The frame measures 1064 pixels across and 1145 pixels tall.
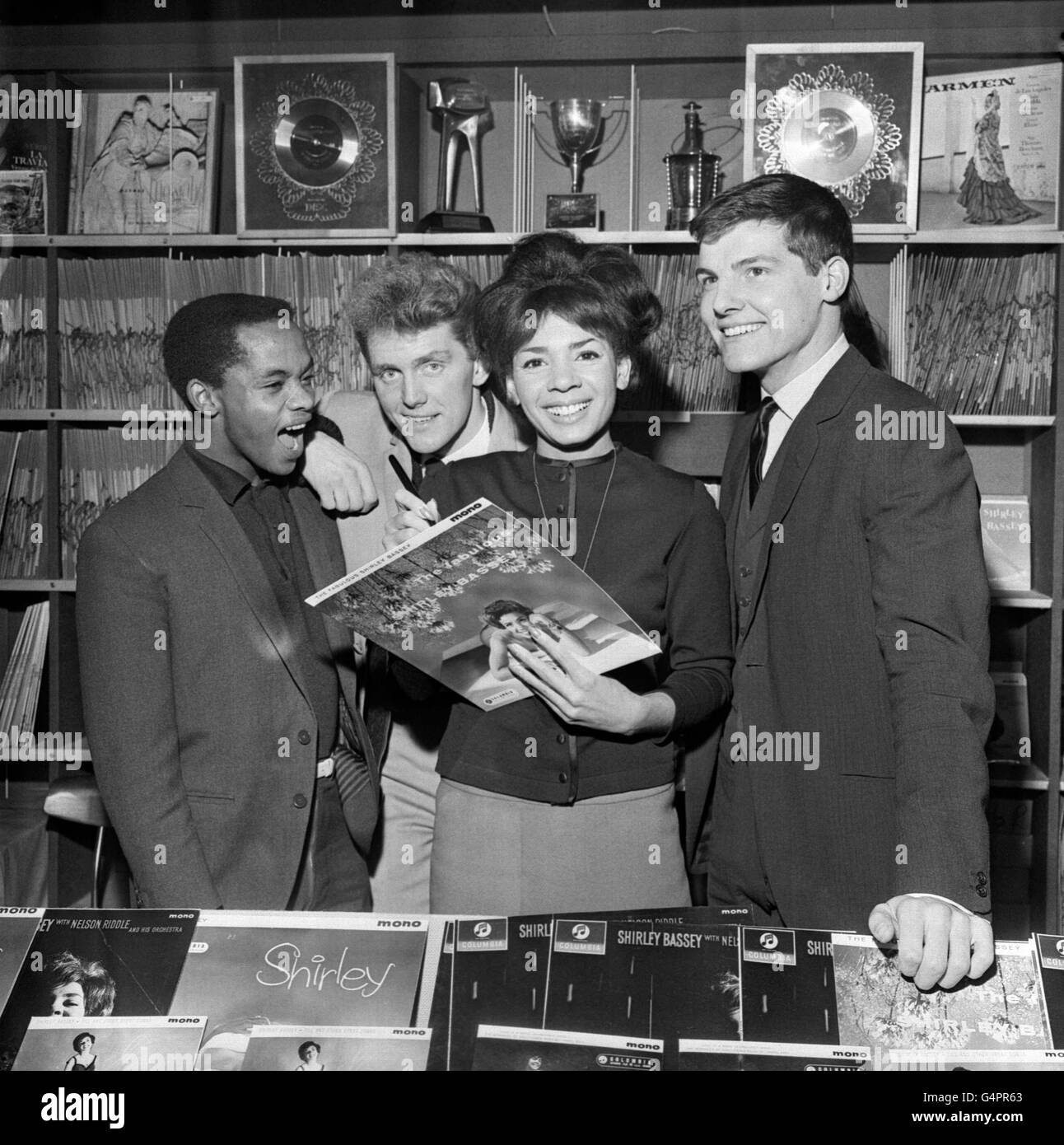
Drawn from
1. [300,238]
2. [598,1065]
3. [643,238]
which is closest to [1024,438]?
[643,238]

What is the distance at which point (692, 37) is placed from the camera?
10.0ft

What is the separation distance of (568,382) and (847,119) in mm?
1806

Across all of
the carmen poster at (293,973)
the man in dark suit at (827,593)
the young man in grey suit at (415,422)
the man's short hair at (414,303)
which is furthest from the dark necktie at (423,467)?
the carmen poster at (293,973)

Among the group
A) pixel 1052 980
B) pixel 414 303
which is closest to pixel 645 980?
pixel 1052 980

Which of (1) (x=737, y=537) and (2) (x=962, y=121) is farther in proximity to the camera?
(2) (x=962, y=121)

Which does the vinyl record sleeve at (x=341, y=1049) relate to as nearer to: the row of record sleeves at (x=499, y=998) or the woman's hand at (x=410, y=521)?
the row of record sleeves at (x=499, y=998)

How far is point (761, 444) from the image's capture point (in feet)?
5.77

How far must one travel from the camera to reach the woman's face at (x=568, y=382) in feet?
5.53

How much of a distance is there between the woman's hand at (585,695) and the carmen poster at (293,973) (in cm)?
41

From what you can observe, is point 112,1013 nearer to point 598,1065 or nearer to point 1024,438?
point 598,1065

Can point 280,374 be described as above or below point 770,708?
above

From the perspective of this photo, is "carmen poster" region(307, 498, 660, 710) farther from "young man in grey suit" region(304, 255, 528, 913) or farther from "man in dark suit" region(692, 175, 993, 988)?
"young man in grey suit" region(304, 255, 528, 913)

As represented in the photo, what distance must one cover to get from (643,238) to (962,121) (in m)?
0.95

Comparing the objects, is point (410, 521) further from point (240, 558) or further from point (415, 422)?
point (415, 422)
